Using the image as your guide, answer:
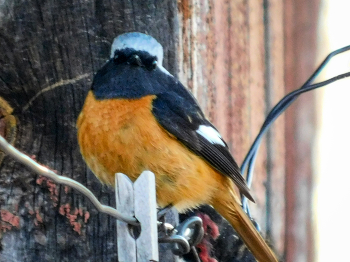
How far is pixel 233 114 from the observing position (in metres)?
3.49

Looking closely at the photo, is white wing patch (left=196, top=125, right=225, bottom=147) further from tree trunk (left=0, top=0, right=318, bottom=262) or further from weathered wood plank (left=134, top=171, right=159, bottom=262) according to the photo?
weathered wood plank (left=134, top=171, right=159, bottom=262)

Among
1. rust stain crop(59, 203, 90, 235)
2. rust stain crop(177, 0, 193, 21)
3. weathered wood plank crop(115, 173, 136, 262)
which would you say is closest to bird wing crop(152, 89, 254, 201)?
rust stain crop(177, 0, 193, 21)

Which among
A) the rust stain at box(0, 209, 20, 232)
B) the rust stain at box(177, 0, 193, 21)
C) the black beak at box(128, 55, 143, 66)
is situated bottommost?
the rust stain at box(0, 209, 20, 232)

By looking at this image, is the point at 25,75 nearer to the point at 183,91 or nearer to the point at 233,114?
the point at 183,91

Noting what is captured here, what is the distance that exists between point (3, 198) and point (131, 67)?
75cm

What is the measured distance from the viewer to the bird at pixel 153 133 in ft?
9.19

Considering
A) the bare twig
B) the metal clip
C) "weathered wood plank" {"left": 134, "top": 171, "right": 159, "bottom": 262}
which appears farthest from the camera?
the metal clip

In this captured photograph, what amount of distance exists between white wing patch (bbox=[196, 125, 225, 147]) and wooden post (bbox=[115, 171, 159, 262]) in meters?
1.17

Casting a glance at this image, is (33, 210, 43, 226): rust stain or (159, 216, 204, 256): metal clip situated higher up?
(33, 210, 43, 226): rust stain

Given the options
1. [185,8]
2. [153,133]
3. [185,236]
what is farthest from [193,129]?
[185,236]

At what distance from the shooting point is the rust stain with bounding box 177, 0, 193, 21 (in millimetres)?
3055

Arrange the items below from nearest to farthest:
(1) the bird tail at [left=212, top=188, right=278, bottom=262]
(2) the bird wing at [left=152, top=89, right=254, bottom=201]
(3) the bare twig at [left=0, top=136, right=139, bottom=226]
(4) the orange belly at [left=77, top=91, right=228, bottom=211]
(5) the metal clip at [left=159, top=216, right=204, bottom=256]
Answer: (3) the bare twig at [left=0, top=136, right=139, bottom=226], (5) the metal clip at [left=159, top=216, right=204, bottom=256], (4) the orange belly at [left=77, top=91, right=228, bottom=211], (2) the bird wing at [left=152, top=89, right=254, bottom=201], (1) the bird tail at [left=212, top=188, right=278, bottom=262]

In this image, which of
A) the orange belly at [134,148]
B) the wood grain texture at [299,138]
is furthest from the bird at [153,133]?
the wood grain texture at [299,138]

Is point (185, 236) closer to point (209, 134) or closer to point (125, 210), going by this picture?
point (125, 210)
